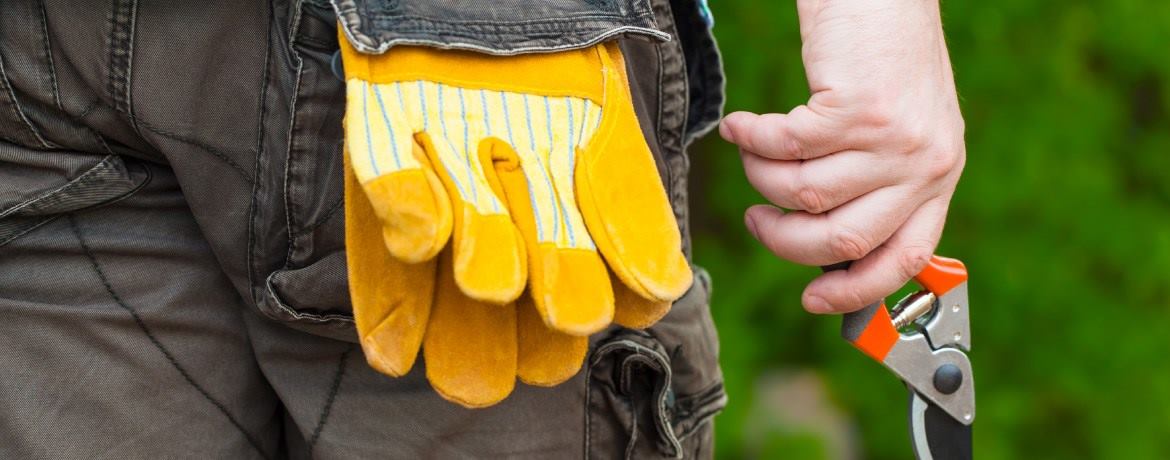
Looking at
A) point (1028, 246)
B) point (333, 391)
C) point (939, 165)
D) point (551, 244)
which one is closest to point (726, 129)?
point (939, 165)

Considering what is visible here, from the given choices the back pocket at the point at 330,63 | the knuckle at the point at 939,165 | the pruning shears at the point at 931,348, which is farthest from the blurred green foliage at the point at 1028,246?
the back pocket at the point at 330,63

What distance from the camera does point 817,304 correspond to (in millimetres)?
1024

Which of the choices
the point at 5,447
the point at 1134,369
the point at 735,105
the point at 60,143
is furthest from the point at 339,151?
the point at 1134,369

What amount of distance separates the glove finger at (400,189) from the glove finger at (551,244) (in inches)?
2.5

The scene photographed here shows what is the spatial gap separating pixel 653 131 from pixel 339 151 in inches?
11.2

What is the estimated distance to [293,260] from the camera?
0.90m

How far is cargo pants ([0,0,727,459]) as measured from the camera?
858 millimetres

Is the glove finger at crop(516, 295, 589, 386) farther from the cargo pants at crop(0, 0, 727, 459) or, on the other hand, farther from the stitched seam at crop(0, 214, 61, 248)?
the stitched seam at crop(0, 214, 61, 248)

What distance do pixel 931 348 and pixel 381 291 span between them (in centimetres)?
55

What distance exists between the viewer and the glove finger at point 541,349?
0.85m

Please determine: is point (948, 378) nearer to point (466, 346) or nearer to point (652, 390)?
point (652, 390)

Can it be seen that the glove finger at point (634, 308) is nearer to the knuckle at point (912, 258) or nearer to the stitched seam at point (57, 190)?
the knuckle at point (912, 258)

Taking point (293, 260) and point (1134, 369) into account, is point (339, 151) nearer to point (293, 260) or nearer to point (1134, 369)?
point (293, 260)

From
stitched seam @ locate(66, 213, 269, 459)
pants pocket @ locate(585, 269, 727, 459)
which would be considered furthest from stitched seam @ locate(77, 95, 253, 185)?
pants pocket @ locate(585, 269, 727, 459)
